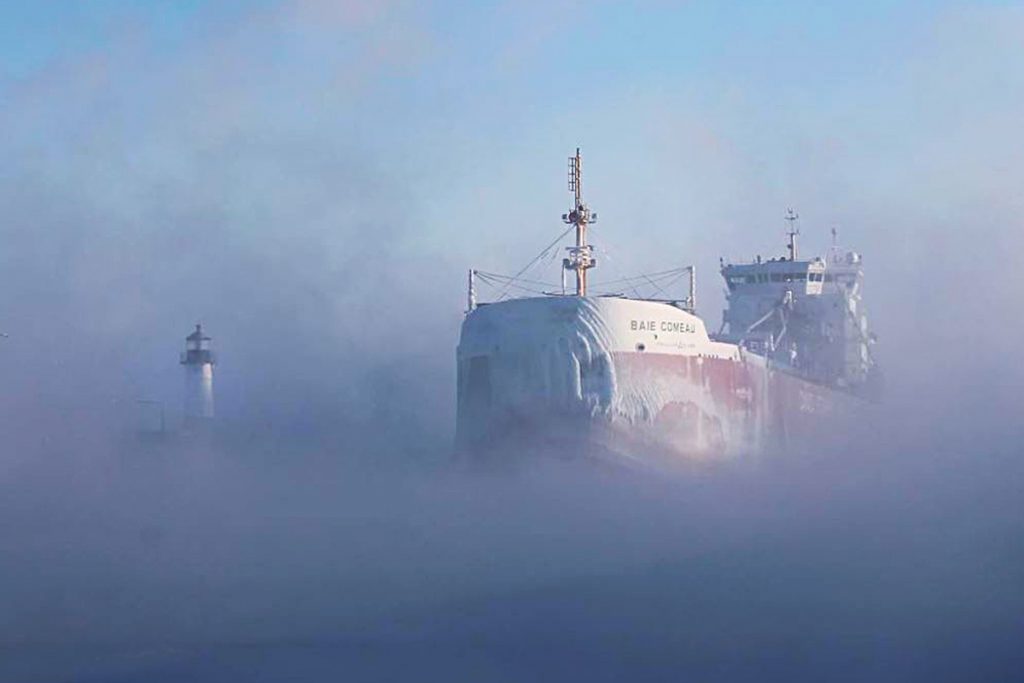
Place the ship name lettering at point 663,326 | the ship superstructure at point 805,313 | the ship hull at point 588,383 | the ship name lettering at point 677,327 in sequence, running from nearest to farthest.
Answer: the ship hull at point 588,383 → the ship name lettering at point 663,326 → the ship name lettering at point 677,327 → the ship superstructure at point 805,313

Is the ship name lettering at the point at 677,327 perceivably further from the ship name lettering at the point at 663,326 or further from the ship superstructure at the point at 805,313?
the ship superstructure at the point at 805,313

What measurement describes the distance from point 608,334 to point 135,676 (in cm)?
2176

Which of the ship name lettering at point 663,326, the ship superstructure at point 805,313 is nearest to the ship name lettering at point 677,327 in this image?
the ship name lettering at point 663,326

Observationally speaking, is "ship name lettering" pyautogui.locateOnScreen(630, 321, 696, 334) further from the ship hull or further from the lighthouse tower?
the lighthouse tower

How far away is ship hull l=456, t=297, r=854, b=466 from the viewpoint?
47.1 m

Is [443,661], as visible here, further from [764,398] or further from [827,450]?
[827,450]

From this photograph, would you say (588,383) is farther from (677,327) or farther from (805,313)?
(805,313)

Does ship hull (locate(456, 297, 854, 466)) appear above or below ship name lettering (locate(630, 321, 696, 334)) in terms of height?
below

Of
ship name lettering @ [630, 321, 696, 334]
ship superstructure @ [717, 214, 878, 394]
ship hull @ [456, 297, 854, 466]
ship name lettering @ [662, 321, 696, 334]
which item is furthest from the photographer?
ship superstructure @ [717, 214, 878, 394]

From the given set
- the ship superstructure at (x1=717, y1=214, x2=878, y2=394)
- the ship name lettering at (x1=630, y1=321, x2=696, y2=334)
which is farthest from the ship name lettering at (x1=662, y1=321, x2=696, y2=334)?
the ship superstructure at (x1=717, y1=214, x2=878, y2=394)

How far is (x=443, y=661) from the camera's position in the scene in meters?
29.9

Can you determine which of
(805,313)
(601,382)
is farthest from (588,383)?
(805,313)

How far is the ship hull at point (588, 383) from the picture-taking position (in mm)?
47062

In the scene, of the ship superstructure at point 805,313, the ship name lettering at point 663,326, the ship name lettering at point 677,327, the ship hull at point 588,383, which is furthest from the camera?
the ship superstructure at point 805,313
